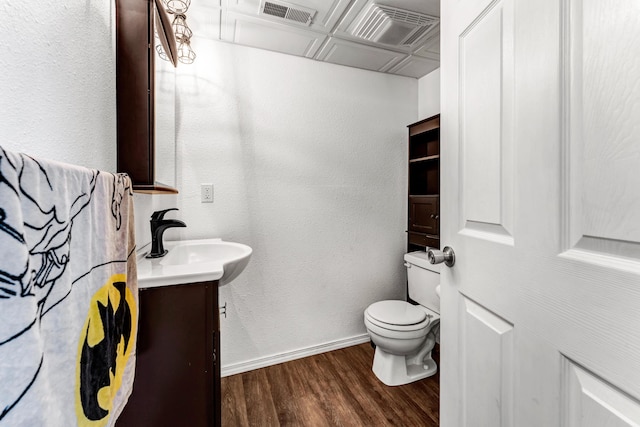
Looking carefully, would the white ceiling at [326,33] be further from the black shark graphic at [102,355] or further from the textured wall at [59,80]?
the black shark graphic at [102,355]

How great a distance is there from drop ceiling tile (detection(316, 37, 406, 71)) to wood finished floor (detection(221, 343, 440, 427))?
6.85 ft

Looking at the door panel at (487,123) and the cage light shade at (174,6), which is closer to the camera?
the door panel at (487,123)


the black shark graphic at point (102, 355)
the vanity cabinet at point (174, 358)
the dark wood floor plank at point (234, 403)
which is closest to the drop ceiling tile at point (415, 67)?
the vanity cabinet at point (174, 358)

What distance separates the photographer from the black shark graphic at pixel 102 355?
0.43 meters

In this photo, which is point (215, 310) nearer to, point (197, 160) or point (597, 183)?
point (597, 183)

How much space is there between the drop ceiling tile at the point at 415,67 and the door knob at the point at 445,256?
1.60m

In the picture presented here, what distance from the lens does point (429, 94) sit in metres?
2.07

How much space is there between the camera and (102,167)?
82 centimetres

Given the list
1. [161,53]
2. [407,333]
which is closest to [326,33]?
[161,53]

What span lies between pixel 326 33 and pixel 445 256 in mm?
1483

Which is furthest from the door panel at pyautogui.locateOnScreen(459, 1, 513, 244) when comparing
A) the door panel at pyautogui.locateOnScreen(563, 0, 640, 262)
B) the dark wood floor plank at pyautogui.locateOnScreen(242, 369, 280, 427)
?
the dark wood floor plank at pyautogui.locateOnScreen(242, 369, 280, 427)

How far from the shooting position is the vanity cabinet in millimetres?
791

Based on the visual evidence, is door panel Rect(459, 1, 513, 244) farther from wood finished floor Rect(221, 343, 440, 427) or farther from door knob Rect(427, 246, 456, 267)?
wood finished floor Rect(221, 343, 440, 427)

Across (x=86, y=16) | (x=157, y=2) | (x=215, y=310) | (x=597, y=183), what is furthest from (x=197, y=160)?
(x=597, y=183)
